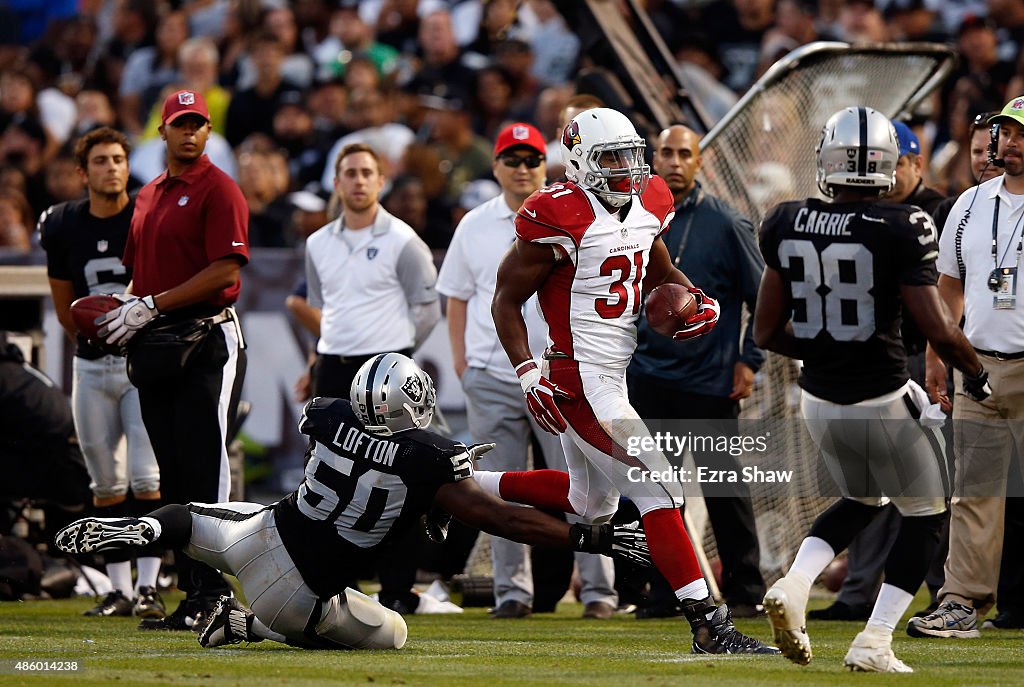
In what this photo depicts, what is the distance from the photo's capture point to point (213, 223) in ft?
24.3

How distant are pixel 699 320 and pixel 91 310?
2.85 meters

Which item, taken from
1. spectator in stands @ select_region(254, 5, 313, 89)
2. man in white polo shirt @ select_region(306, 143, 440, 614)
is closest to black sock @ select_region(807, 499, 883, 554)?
man in white polo shirt @ select_region(306, 143, 440, 614)

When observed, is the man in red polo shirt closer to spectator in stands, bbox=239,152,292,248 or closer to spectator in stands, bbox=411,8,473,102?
spectator in stands, bbox=239,152,292,248

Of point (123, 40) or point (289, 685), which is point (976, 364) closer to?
point (289, 685)

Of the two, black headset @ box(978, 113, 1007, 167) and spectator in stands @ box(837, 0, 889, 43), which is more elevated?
spectator in stands @ box(837, 0, 889, 43)

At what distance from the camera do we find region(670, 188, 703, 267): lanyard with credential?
8.24 m

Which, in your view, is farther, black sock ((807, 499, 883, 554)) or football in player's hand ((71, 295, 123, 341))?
football in player's hand ((71, 295, 123, 341))

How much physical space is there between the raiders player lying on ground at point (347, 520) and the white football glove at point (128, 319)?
1.29 metres

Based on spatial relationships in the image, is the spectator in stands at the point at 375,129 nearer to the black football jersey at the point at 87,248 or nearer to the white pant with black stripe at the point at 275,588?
the black football jersey at the point at 87,248

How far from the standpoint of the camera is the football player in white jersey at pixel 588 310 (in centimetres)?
626

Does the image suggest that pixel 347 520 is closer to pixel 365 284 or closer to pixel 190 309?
pixel 190 309

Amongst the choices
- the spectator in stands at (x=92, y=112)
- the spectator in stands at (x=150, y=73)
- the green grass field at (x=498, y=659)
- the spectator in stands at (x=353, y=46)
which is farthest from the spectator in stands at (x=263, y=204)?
the green grass field at (x=498, y=659)

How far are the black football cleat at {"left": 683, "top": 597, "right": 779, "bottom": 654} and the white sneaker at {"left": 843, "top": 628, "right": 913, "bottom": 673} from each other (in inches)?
19.0

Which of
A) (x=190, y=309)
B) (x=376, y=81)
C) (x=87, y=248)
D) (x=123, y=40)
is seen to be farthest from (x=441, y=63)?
(x=190, y=309)
